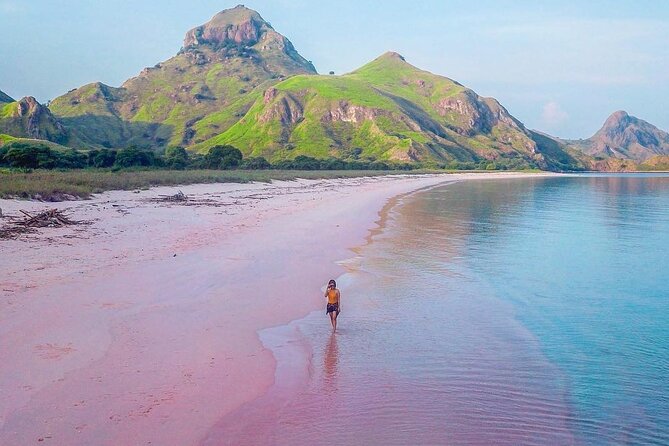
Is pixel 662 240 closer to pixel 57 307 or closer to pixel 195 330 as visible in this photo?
pixel 195 330

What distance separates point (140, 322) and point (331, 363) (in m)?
3.95

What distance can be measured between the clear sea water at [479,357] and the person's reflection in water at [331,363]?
0.02m

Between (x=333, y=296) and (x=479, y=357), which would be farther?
(x=333, y=296)

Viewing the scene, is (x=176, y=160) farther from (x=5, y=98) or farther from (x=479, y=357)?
(x=5, y=98)

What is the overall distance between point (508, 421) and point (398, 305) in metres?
6.30

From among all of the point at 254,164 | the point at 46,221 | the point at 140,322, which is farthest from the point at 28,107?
the point at 140,322

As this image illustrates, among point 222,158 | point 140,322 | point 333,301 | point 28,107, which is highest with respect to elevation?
point 28,107

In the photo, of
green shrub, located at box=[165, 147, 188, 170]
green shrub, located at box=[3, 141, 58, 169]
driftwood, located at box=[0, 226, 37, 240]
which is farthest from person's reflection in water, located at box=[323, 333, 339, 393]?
green shrub, located at box=[165, 147, 188, 170]

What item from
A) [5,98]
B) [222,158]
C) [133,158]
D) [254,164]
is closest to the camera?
[133,158]

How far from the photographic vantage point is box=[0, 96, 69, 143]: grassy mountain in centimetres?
13975

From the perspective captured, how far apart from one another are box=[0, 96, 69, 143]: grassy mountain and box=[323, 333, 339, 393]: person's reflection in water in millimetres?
148792

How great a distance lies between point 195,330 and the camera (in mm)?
10703

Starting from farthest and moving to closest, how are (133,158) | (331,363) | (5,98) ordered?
(5,98) < (133,158) < (331,363)

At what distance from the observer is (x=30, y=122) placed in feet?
473
